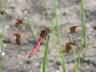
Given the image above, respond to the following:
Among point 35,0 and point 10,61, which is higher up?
point 35,0

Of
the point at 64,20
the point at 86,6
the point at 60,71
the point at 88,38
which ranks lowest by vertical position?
the point at 60,71

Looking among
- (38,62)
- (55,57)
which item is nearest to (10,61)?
(38,62)

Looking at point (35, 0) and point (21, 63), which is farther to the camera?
point (35, 0)

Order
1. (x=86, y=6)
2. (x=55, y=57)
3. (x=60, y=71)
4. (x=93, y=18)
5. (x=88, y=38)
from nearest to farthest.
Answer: (x=60, y=71) < (x=55, y=57) < (x=88, y=38) < (x=93, y=18) < (x=86, y=6)

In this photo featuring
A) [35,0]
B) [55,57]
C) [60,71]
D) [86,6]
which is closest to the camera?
[60,71]

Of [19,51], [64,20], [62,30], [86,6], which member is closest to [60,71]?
[19,51]

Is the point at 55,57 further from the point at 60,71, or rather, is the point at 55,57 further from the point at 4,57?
the point at 4,57
